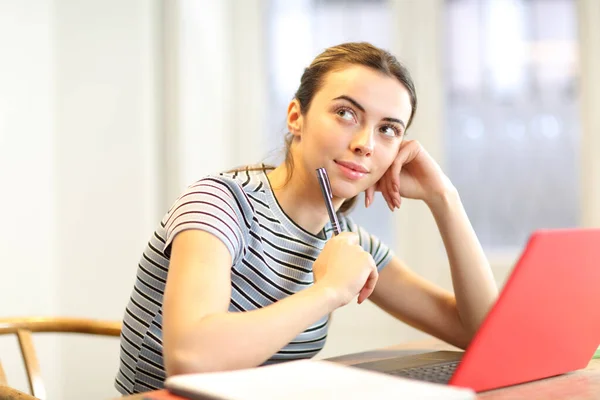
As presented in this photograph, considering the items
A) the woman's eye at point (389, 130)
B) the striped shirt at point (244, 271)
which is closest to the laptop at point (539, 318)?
the striped shirt at point (244, 271)

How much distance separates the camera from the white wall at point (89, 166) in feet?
8.14

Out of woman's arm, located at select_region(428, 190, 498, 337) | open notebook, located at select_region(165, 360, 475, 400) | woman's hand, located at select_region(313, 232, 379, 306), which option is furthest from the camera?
woman's arm, located at select_region(428, 190, 498, 337)

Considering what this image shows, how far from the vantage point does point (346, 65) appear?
4.35 ft

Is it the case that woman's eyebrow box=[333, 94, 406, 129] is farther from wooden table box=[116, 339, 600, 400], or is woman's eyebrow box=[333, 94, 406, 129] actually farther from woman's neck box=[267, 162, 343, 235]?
wooden table box=[116, 339, 600, 400]

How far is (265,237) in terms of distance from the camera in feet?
4.27

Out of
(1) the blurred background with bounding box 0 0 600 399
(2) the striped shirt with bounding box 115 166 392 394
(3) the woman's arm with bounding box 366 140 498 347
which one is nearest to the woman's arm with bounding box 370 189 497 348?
(3) the woman's arm with bounding box 366 140 498 347

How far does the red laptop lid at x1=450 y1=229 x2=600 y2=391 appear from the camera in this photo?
86 centimetres

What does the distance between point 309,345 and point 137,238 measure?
4.40 feet

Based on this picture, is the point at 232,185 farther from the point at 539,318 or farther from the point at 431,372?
the point at 539,318

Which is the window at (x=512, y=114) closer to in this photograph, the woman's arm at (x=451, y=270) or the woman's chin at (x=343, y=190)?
the woman's arm at (x=451, y=270)

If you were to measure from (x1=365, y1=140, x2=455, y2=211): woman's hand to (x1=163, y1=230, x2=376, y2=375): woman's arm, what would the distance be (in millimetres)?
387

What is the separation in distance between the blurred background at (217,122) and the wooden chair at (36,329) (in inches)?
35.6

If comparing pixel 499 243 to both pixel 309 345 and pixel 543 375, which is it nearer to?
pixel 309 345

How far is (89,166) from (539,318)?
1924 millimetres
